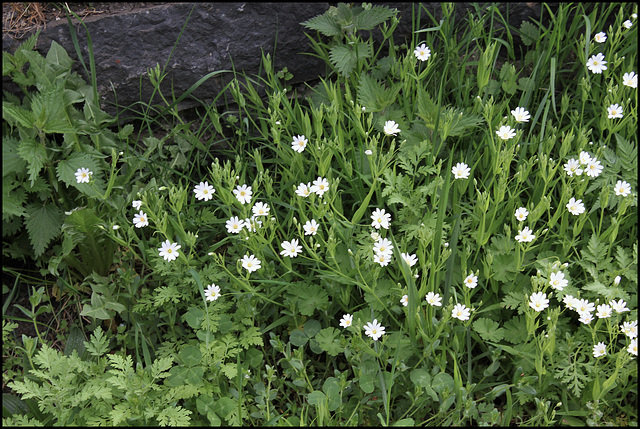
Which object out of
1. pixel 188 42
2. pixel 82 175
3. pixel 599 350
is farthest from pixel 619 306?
pixel 188 42

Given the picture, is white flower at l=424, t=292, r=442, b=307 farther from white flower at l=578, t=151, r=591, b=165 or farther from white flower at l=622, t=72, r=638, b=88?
white flower at l=622, t=72, r=638, b=88

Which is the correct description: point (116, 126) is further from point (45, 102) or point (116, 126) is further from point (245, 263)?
point (245, 263)

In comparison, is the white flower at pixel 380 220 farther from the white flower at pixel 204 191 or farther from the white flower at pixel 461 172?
the white flower at pixel 204 191

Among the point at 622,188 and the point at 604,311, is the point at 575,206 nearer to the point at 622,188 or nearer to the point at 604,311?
the point at 622,188

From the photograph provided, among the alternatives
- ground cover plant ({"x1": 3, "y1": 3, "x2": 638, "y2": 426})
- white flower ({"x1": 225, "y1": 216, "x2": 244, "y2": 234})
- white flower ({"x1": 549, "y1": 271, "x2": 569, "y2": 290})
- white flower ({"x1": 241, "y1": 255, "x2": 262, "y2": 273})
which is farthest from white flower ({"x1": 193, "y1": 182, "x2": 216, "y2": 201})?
white flower ({"x1": 549, "y1": 271, "x2": 569, "y2": 290})

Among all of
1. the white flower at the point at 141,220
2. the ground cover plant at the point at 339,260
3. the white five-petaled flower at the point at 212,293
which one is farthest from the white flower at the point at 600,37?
the white flower at the point at 141,220

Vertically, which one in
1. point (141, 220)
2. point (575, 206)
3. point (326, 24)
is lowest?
point (141, 220)
